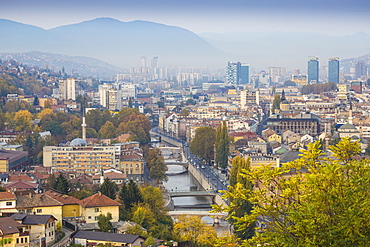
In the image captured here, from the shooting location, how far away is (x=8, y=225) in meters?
11.1

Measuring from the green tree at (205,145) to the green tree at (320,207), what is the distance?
78.1 feet

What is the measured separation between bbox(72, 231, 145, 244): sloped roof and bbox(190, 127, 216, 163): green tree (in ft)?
57.1

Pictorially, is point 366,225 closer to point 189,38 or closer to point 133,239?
point 133,239

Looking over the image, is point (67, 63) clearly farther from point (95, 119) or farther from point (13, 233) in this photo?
point (13, 233)

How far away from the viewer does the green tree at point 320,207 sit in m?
5.20

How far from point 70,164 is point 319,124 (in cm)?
1572

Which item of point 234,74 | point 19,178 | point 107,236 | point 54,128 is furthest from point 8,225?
point 234,74

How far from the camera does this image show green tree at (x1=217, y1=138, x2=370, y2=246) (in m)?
5.20

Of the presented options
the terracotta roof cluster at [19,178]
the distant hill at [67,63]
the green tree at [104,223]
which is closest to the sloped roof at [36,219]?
the green tree at [104,223]

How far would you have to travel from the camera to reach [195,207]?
66.2 ft

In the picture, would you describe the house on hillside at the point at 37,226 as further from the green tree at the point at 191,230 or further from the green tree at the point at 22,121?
the green tree at the point at 22,121

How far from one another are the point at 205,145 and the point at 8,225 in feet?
62.7

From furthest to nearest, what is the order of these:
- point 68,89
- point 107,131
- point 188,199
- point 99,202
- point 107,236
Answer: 1. point 68,89
2. point 107,131
3. point 188,199
4. point 99,202
5. point 107,236

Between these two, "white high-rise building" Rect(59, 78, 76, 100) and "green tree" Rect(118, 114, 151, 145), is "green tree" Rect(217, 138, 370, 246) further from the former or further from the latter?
"white high-rise building" Rect(59, 78, 76, 100)
